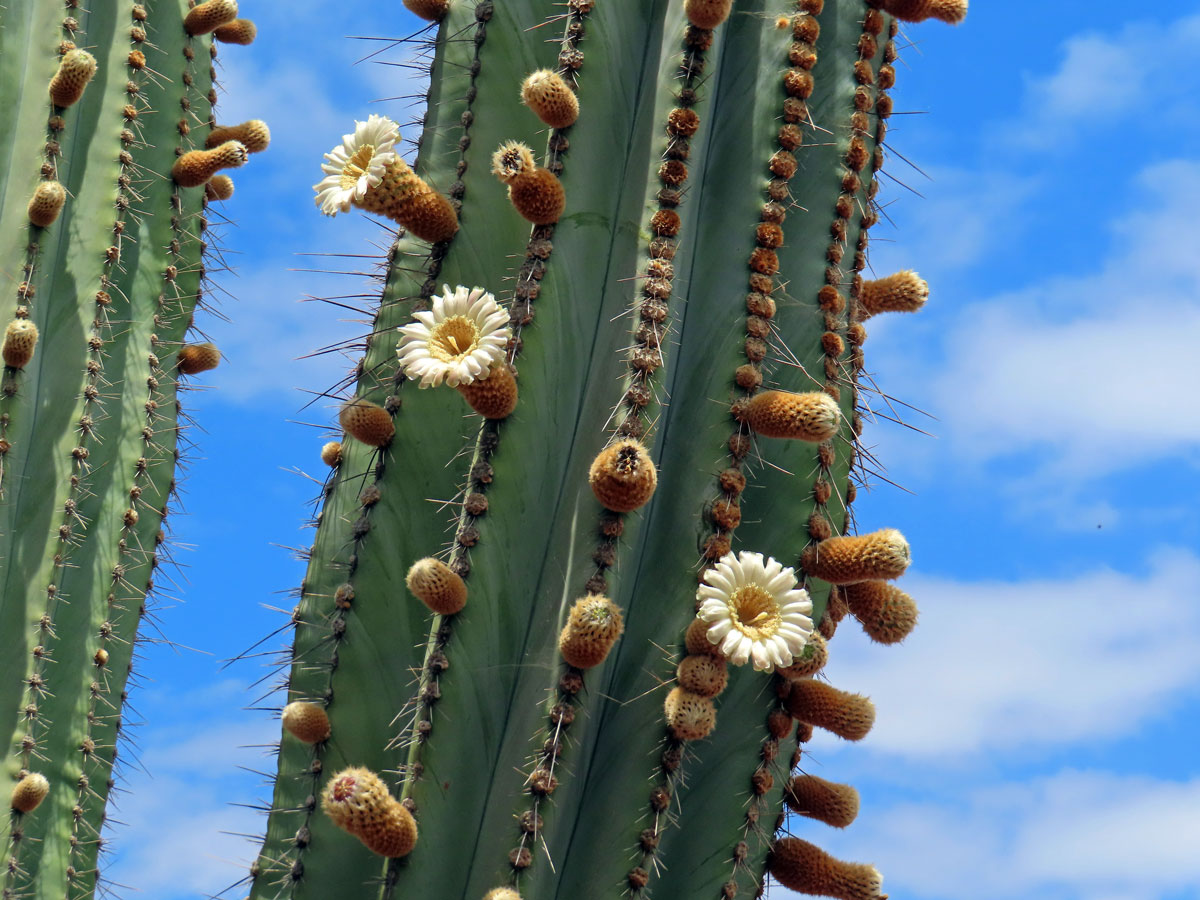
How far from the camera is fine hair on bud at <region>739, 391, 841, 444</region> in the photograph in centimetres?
251

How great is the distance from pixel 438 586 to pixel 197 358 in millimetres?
2365

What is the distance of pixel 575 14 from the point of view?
110 inches

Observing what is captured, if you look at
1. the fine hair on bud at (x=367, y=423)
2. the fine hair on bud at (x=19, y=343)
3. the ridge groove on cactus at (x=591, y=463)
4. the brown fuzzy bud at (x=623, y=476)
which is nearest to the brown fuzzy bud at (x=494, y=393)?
the ridge groove on cactus at (x=591, y=463)

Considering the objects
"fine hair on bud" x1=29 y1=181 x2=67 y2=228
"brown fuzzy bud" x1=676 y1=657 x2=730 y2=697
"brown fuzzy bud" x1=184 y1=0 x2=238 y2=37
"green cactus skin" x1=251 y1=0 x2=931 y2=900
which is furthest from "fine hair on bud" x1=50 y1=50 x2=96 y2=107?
"brown fuzzy bud" x1=676 y1=657 x2=730 y2=697

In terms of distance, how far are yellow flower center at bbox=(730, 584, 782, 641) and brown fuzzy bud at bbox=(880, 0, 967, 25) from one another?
148 centimetres

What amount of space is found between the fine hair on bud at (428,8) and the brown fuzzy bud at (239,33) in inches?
74.7

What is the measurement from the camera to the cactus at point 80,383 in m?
3.72

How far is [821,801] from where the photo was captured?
2746 mm

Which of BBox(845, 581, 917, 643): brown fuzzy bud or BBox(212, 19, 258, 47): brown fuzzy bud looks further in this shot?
BBox(212, 19, 258, 47): brown fuzzy bud

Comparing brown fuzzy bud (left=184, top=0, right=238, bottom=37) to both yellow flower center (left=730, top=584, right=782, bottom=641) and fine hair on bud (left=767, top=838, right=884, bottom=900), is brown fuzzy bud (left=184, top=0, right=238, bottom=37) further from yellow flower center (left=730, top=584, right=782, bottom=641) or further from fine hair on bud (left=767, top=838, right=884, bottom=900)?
fine hair on bud (left=767, top=838, right=884, bottom=900)

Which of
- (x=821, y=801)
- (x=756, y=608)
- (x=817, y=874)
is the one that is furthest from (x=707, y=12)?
(x=817, y=874)

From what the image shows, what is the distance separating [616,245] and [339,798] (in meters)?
1.22

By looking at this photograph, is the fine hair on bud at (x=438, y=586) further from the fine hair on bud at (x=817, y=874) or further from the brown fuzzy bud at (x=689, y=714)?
the fine hair on bud at (x=817, y=874)

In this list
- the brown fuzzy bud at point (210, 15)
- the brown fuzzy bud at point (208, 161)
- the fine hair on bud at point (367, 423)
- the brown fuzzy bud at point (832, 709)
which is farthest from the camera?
the brown fuzzy bud at point (210, 15)
